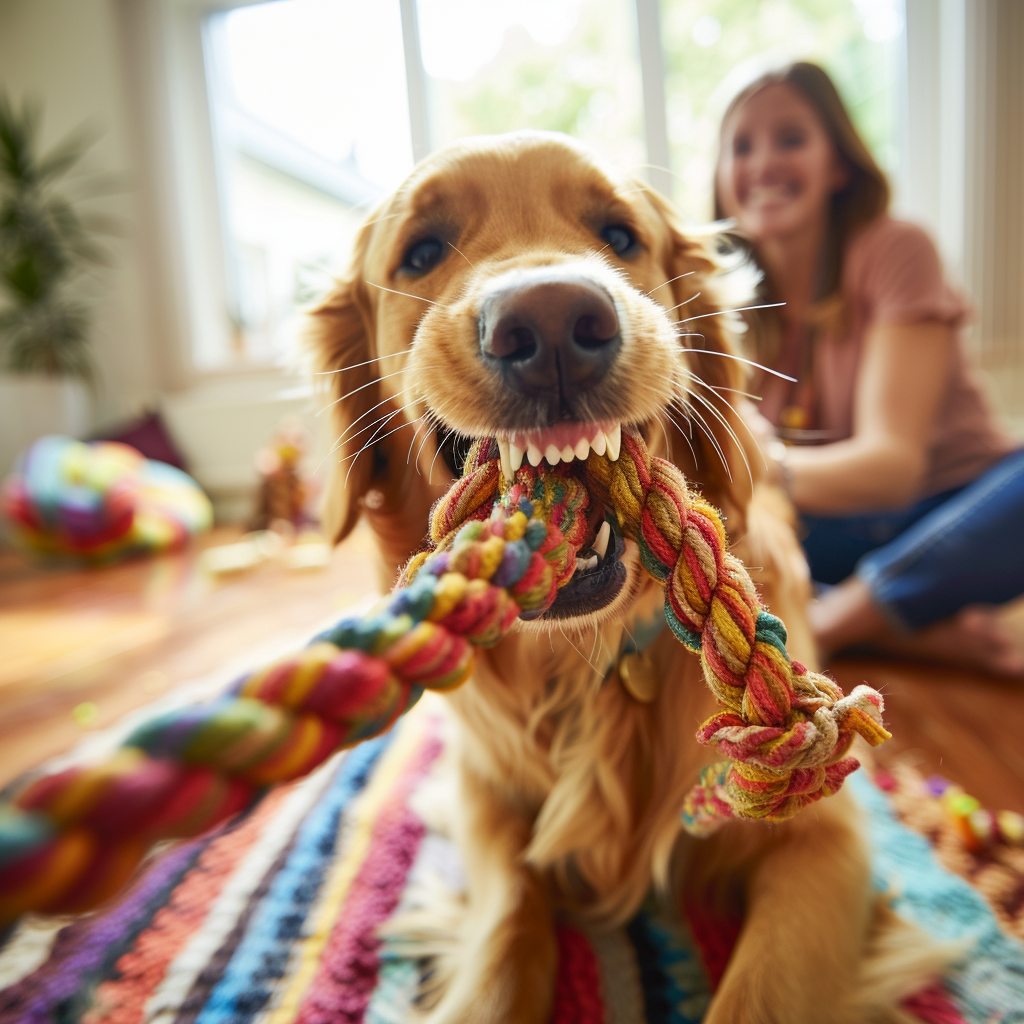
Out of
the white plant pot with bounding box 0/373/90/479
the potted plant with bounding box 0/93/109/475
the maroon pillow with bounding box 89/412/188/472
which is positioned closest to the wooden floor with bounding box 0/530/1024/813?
the maroon pillow with bounding box 89/412/188/472

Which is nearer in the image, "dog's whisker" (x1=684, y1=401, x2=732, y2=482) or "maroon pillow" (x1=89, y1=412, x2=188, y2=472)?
"dog's whisker" (x1=684, y1=401, x2=732, y2=482)

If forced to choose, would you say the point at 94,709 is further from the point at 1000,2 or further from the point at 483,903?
the point at 1000,2

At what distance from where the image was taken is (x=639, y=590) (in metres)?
0.66

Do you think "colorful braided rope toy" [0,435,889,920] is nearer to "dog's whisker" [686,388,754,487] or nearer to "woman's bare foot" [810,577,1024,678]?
"dog's whisker" [686,388,754,487]

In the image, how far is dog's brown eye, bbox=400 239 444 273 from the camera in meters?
0.77

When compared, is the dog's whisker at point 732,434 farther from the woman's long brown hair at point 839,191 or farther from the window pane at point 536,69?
the woman's long brown hair at point 839,191

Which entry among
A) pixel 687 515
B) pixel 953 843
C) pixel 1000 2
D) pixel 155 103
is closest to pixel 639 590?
pixel 687 515

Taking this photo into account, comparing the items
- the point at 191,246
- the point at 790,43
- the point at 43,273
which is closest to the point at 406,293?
the point at 790,43

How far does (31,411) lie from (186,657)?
2920mm

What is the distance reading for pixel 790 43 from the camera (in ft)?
10.6

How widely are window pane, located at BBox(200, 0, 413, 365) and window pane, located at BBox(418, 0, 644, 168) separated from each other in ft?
0.47

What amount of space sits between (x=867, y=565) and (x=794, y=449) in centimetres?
36

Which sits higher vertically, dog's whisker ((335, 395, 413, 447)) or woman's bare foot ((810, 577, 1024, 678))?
dog's whisker ((335, 395, 413, 447))

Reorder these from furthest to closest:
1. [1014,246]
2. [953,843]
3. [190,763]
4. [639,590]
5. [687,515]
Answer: [1014,246]
[953,843]
[639,590]
[687,515]
[190,763]
